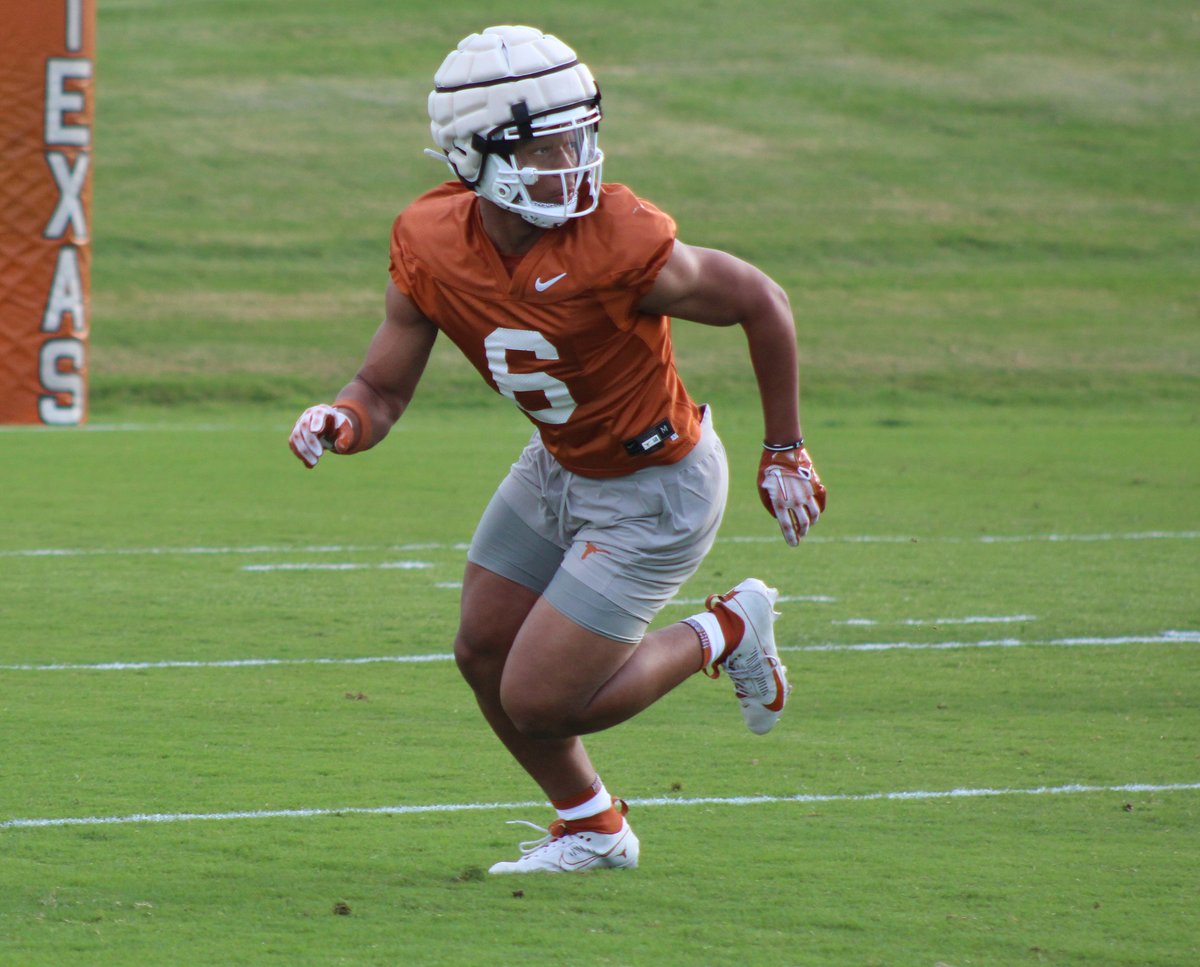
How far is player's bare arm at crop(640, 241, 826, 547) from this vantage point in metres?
4.36

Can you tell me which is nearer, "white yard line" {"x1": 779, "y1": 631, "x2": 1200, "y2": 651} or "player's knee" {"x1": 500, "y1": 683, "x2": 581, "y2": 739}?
"player's knee" {"x1": 500, "y1": 683, "x2": 581, "y2": 739}

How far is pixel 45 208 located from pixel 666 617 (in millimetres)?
9688

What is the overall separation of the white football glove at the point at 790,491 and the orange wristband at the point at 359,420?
0.98m

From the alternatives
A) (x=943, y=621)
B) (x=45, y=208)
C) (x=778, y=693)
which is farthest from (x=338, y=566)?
(x=45, y=208)

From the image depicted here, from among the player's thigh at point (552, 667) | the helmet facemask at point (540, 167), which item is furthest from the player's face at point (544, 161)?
the player's thigh at point (552, 667)

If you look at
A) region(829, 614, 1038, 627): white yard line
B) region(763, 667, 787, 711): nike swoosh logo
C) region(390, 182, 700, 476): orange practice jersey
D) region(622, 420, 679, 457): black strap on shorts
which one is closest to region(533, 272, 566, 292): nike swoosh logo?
region(390, 182, 700, 476): orange practice jersey

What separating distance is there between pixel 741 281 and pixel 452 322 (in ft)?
2.33

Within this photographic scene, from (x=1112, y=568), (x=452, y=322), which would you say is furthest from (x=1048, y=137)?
(x=452, y=322)

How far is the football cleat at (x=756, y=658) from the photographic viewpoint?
4.93 m

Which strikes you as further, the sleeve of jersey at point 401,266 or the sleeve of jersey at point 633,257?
the sleeve of jersey at point 401,266

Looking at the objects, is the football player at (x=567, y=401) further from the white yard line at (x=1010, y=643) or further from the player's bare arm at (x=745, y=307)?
the white yard line at (x=1010, y=643)

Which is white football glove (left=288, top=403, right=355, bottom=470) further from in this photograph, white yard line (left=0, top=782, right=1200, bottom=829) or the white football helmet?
white yard line (left=0, top=782, right=1200, bottom=829)

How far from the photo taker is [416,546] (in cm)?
1013

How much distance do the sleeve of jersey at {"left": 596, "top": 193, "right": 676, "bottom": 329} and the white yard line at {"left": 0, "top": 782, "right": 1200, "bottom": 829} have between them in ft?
5.40
